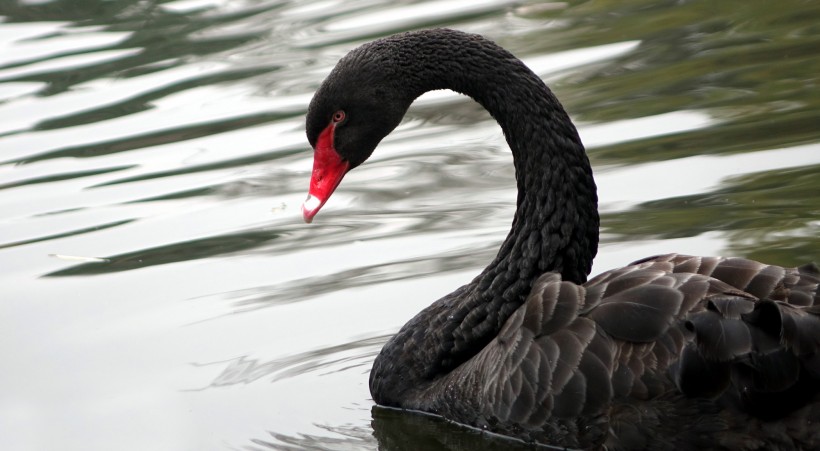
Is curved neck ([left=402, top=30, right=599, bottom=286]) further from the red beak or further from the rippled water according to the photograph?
the rippled water

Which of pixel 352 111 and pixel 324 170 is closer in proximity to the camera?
pixel 352 111

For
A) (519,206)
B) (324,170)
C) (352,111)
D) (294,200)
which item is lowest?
(294,200)

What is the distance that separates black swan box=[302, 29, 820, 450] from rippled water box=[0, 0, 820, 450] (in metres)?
0.32

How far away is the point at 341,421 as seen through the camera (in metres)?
4.70

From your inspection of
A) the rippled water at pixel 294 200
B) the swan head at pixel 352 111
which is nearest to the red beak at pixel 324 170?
the swan head at pixel 352 111

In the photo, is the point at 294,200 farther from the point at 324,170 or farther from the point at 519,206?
the point at 519,206

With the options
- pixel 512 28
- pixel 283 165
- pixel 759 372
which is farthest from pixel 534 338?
pixel 512 28

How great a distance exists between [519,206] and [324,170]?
2.39 ft

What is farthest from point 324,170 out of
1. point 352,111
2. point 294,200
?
point 294,200

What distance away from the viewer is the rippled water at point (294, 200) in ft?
16.4

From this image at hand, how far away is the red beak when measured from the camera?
494 cm

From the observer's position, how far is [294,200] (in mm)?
6891

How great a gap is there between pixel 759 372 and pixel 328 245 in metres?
2.84

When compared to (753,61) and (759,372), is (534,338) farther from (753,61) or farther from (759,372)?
(753,61)
